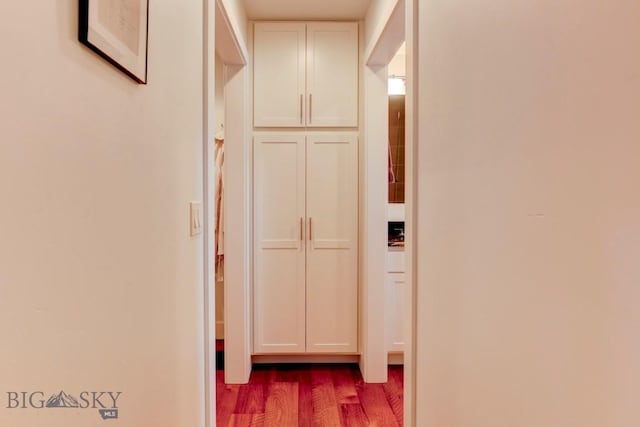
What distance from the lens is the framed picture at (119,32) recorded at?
0.69 metres

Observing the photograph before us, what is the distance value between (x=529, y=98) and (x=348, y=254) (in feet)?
6.78

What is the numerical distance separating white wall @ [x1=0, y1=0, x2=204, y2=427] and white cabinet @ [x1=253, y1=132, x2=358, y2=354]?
146cm

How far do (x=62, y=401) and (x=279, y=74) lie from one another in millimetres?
2452

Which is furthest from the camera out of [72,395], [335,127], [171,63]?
[335,127]

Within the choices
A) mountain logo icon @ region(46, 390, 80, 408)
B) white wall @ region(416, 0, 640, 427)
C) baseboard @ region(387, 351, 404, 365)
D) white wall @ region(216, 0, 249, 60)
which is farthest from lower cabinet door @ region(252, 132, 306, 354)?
mountain logo icon @ region(46, 390, 80, 408)

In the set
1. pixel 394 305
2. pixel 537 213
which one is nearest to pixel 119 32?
pixel 537 213

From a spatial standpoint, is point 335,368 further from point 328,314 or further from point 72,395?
point 72,395

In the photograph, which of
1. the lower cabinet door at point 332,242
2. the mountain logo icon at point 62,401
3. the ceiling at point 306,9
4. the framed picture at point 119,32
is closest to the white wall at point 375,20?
the ceiling at point 306,9

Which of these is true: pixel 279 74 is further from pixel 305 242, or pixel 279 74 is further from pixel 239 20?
pixel 305 242

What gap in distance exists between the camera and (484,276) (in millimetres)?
972

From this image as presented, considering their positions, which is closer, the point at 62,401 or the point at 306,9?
the point at 62,401

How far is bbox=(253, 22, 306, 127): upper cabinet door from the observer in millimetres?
2674

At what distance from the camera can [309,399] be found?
2.39 meters

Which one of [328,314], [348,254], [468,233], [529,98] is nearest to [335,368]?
[328,314]
